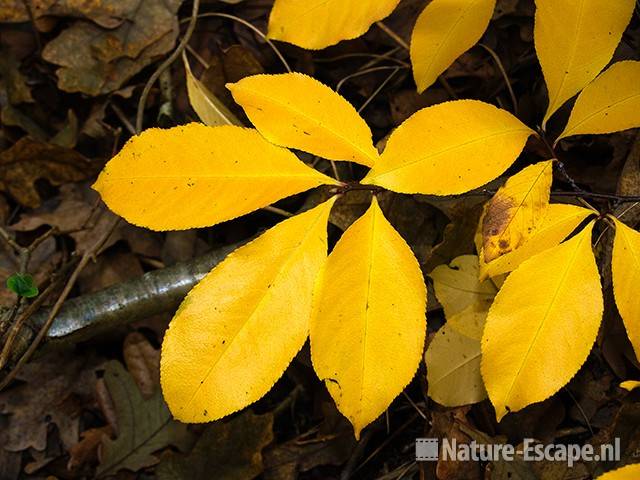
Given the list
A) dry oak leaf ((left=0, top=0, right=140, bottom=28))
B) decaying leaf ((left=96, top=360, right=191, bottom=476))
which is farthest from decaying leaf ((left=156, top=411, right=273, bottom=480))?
dry oak leaf ((left=0, top=0, right=140, bottom=28))

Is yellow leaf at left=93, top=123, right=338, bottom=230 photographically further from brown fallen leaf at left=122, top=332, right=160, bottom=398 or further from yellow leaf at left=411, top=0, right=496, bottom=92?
brown fallen leaf at left=122, top=332, right=160, bottom=398

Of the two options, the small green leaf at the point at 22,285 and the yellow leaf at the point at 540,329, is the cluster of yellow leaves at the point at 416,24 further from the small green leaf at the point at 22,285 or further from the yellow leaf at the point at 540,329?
the small green leaf at the point at 22,285

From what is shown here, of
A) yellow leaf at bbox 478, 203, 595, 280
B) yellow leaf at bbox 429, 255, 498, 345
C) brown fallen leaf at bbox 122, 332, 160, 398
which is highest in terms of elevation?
yellow leaf at bbox 478, 203, 595, 280

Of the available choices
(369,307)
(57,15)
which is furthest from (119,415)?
(57,15)

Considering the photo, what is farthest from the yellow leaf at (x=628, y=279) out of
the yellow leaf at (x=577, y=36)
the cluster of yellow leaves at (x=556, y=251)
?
the yellow leaf at (x=577, y=36)

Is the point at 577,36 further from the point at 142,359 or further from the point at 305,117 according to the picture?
the point at 142,359
